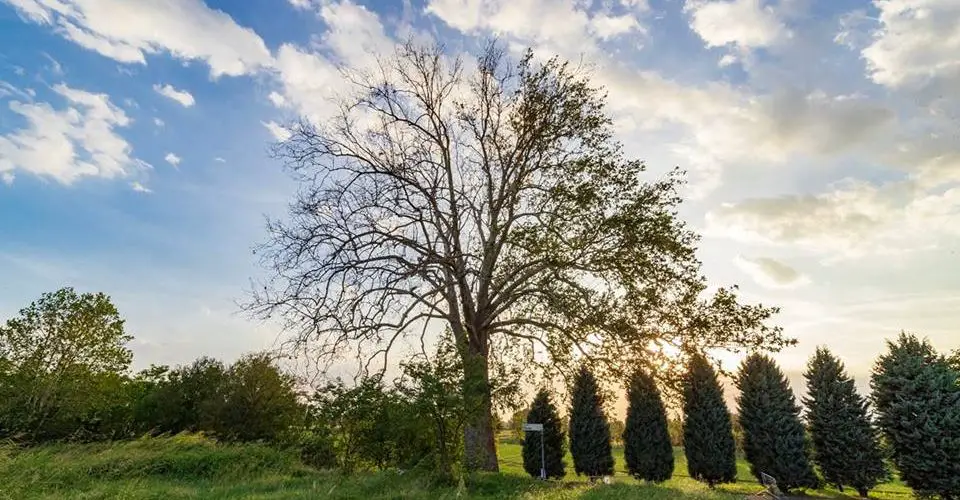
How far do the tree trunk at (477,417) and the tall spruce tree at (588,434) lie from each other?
37.9 feet

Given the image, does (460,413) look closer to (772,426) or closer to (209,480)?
(209,480)

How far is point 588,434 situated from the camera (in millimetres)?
26969

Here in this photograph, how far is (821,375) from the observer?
73.5 ft

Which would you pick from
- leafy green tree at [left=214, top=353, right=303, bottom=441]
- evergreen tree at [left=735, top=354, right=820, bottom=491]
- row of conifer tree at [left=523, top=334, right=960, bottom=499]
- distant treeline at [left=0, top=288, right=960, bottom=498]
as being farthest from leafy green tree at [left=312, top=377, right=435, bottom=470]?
evergreen tree at [left=735, top=354, right=820, bottom=491]

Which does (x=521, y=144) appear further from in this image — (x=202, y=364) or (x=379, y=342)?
(x=202, y=364)

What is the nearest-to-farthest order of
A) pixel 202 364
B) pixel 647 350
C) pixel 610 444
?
pixel 647 350
pixel 610 444
pixel 202 364

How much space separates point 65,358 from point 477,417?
93.7 feet

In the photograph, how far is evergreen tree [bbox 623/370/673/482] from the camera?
82.9ft

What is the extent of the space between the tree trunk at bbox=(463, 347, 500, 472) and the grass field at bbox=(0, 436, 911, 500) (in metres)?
1.09

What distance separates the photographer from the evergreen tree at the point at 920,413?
17766 millimetres

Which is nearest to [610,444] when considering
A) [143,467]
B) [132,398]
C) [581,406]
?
[581,406]

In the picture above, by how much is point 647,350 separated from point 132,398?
1372 inches

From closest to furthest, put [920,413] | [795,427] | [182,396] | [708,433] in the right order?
[920,413] → [795,427] → [708,433] → [182,396]

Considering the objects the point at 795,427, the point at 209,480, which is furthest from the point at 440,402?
the point at 795,427
